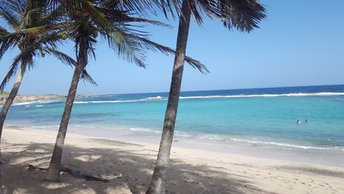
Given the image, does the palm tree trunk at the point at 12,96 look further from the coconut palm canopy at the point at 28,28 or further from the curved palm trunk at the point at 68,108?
the curved palm trunk at the point at 68,108

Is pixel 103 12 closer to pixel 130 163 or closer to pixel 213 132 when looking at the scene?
pixel 130 163

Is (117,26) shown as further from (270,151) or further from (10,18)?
(270,151)

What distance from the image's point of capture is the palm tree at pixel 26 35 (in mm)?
5199

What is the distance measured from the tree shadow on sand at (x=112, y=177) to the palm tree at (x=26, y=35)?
4.64 feet

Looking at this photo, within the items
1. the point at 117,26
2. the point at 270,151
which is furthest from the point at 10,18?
the point at 270,151

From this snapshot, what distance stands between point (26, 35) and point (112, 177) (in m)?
2.99

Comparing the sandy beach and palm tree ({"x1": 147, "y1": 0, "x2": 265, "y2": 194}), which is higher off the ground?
palm tree ({"x1": 147, "y1": 0, "x2": 265, "y2": 194})

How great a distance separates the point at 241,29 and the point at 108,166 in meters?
4.47

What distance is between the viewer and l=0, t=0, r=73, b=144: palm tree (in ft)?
17.1

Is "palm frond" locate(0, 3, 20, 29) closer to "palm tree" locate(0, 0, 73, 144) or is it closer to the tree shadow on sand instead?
"palm tree" locate(0, 0, 73, 144)

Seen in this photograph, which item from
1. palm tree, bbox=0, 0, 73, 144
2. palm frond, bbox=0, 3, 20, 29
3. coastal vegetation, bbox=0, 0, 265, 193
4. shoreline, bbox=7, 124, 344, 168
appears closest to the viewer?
coastal vegetation, bbox=0, 0, 265, 193

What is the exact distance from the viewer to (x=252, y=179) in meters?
7.75

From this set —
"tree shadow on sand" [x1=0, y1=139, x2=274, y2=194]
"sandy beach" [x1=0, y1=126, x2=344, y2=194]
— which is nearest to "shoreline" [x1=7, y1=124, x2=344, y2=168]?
"sandy beach" [x1=0, y1=126, x2=344, y2=194]

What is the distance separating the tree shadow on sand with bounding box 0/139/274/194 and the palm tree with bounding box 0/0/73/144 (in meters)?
1.41
